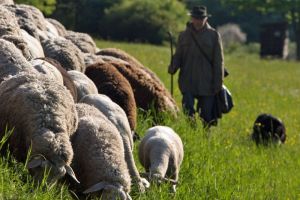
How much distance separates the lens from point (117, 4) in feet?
190


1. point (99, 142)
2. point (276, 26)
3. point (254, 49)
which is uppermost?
point (99, 142)

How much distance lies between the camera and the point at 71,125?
7777 mm

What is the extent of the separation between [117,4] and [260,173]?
1865 inches

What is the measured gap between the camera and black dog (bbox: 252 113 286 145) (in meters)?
15.2

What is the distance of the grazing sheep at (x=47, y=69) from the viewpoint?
8.91 meters

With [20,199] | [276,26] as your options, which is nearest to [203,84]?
[20,199]

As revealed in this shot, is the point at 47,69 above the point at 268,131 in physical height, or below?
above

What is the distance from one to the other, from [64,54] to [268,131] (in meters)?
5.70

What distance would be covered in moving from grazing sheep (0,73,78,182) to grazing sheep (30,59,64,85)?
1020 mm

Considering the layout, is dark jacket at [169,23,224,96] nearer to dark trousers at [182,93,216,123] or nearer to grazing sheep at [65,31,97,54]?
dark trousers at [182,93,216,123]

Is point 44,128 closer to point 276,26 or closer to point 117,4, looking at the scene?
point 117,4

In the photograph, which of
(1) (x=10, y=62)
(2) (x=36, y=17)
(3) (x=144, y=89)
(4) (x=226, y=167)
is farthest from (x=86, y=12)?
(1) (x=10, y=62)

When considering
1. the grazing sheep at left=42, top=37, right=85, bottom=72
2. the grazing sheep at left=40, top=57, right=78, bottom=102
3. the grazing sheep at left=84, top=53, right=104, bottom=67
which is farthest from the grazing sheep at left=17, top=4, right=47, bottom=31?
the grazing sheep at left=40, top=57, right=78, bottom=102

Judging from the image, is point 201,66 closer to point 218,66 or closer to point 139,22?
point 218,66
